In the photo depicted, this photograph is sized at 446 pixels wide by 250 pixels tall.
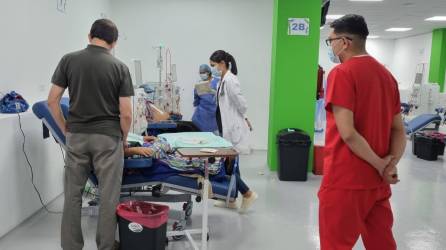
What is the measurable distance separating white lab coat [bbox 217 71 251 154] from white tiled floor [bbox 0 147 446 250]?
0.74m

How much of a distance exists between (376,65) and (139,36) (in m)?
5.39

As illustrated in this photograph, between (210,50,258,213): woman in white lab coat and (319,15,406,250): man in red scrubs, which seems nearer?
(319,15,406,250): man in red scrubs

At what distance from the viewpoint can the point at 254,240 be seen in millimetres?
3295

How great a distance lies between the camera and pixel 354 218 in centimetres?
180

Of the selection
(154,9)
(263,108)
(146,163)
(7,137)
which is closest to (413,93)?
(263,108)

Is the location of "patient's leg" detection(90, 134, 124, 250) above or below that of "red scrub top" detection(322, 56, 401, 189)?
below

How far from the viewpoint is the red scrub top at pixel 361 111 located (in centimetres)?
174

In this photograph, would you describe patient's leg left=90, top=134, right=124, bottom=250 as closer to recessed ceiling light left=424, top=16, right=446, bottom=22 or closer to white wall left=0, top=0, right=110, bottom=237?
white wall left=0, top=0, right=110, bottom=237

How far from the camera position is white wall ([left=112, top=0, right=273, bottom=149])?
6562 mm

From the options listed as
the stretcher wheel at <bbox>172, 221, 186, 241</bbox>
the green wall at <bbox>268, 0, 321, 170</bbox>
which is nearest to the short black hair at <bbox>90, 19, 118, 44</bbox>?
the stretcher wheel at <bbox>172, 221, 186, 241</bbox>

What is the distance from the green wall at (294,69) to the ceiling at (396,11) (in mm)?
2171

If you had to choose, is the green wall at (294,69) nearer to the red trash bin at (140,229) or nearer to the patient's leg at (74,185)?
the red trash bin at (140,229)

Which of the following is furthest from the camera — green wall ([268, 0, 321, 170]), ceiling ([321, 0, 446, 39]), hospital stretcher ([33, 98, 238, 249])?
ceiling ([321, 0, 446, 39])

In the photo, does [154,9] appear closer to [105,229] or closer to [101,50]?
[101,50]
